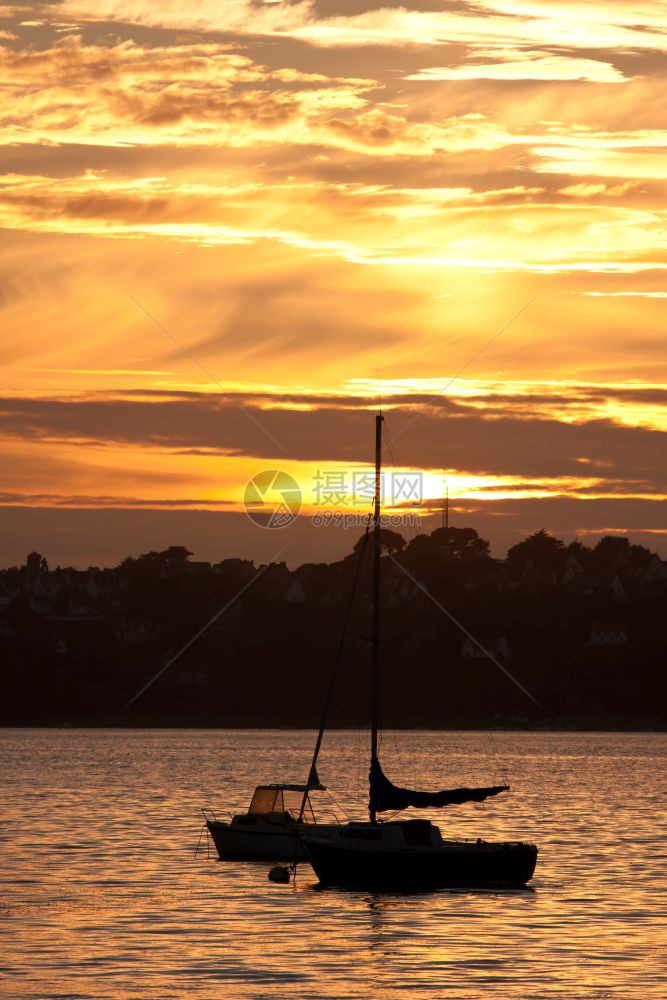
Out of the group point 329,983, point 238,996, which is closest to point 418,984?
point 329,983

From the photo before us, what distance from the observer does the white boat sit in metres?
72.2

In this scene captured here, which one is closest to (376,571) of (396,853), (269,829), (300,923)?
(396,853)

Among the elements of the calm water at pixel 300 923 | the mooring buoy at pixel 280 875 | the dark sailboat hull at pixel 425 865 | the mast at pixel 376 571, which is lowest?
the calm water at pixel 300 923

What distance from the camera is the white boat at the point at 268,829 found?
237 feet

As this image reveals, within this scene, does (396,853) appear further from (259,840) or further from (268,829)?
(259,840)

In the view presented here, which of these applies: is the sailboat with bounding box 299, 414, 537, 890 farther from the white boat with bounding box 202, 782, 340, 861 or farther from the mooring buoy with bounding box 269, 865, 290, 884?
the white boat with bounding box 202, 782, 340, 861

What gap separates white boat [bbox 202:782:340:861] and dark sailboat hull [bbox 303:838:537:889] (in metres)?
8.71

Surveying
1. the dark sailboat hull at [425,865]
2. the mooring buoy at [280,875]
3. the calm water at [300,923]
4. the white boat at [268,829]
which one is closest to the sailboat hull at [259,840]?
the white boat at [268,829]

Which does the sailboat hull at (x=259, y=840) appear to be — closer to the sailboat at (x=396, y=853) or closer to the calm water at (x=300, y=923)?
the calm water at (x=300, y=923)

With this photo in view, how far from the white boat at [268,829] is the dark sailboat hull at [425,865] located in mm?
8713

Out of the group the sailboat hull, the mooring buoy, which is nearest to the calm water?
the mooring buoy

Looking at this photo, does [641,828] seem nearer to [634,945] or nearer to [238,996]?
[634,945]

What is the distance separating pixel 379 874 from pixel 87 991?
62.1ft

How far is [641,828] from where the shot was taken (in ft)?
334
